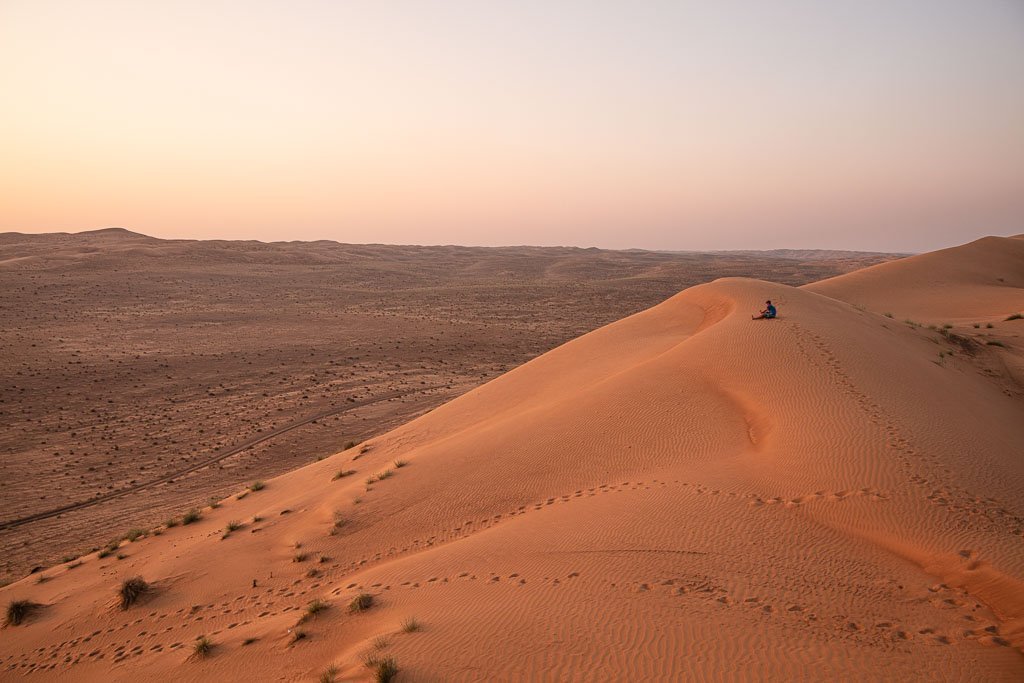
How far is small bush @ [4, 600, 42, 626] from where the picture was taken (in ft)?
28.9

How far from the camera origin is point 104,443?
18719 mm

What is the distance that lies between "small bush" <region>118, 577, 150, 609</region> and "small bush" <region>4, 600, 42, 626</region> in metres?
1.48

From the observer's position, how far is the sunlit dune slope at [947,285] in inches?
1268

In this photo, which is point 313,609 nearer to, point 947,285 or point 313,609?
point 313,609

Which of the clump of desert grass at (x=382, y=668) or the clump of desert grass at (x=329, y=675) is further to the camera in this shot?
the clump of desert grass at (x=329, y=675)

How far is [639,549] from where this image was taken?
7523 mm

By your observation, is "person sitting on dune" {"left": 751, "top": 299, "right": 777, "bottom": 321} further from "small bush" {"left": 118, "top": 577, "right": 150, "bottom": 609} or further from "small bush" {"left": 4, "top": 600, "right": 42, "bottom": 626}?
"small bush" {"left": 4, "top": 600, "right": 42, "bottom": 626}

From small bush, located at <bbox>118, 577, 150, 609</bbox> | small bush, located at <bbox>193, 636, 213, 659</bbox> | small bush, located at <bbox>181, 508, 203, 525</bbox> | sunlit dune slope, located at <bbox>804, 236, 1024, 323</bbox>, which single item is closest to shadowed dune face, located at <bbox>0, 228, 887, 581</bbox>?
small bush, located at <bbox>181, 508, 203, 525</bbox>

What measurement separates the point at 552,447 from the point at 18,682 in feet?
28.0

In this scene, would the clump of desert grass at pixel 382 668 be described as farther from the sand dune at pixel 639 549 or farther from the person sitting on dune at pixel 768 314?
the person sitting on dune at pixel 768 314

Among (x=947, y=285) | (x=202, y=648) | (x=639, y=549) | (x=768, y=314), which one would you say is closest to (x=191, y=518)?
(x=202, y=648)

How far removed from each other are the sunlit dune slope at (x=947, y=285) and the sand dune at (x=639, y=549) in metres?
20.7

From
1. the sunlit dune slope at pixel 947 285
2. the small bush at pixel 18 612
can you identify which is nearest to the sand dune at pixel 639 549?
the small bush at pixel 18 612

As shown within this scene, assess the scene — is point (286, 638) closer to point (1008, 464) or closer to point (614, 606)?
point (614, 606)
